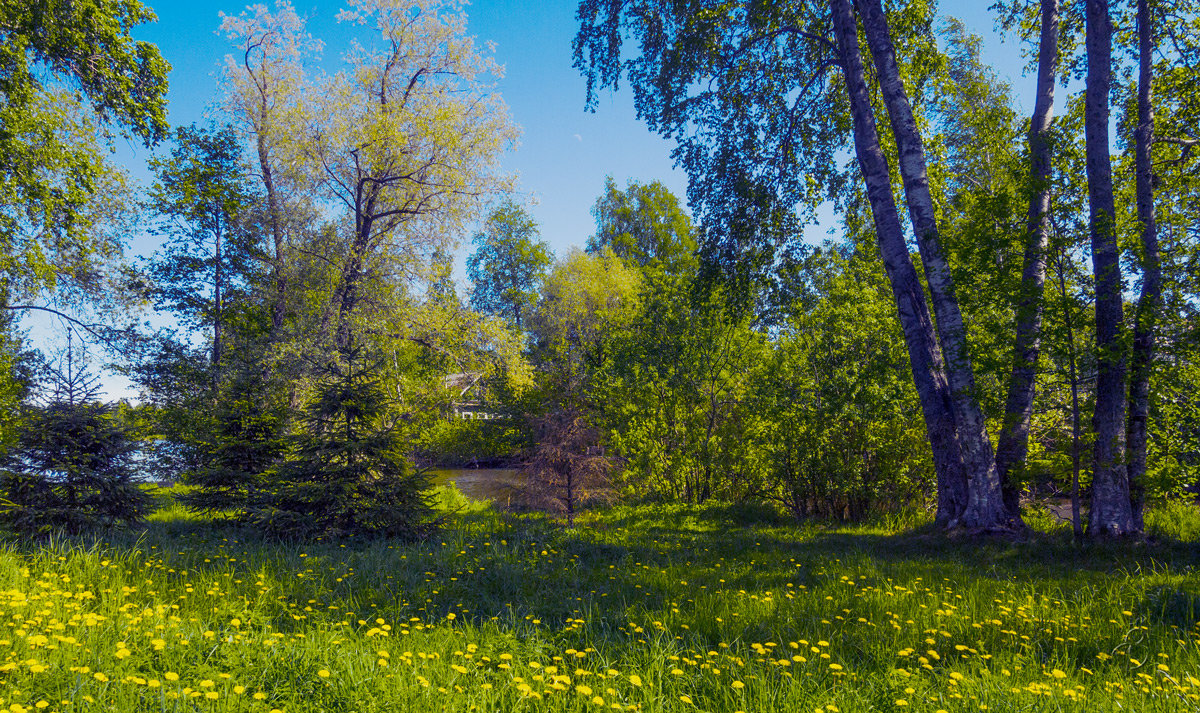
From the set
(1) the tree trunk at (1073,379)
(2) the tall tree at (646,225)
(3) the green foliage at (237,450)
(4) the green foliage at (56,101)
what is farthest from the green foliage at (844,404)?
(2) the tall tree at (646,225)

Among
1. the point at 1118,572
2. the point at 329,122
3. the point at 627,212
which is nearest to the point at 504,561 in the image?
the point at 1118,572

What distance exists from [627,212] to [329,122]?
21.1 m

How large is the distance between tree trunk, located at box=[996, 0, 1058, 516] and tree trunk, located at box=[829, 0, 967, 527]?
2.63 feet

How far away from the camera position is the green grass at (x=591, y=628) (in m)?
2.66

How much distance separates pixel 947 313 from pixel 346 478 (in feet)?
27.8

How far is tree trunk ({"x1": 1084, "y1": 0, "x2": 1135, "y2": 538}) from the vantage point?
266 inches

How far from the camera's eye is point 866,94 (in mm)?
8297

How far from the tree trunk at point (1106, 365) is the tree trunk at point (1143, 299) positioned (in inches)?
6.3

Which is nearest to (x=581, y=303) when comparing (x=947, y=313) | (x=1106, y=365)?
(x=947, y=313)

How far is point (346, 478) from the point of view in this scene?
773cm

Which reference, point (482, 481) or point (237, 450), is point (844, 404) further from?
point (482, 481)

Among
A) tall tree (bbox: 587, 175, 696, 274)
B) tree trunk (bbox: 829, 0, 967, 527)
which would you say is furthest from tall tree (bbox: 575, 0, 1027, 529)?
tall tree (bbox: 587, 175, 696, 274)

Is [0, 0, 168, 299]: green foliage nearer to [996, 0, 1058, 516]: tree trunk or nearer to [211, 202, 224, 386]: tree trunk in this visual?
[211, 202, 224, 386]: tree trunk

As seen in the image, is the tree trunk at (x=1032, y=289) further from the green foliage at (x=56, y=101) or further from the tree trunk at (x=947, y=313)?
the green foliage at (x=56, y=101)
